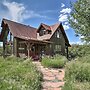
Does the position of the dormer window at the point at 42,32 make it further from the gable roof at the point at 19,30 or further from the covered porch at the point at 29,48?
the covered porch at the point at 29,48

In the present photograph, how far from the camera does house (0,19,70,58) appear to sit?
3081cm

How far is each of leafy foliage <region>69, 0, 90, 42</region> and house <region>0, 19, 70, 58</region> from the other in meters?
13.6

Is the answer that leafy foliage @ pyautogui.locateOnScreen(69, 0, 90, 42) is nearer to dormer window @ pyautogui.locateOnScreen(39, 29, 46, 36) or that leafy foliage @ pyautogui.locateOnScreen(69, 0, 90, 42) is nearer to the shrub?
the shrub

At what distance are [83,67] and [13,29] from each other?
68.6 ft

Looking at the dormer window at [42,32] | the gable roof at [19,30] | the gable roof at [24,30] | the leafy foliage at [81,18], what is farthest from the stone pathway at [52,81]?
the dormer window at [42,32]

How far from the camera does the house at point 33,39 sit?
3081 centimetres

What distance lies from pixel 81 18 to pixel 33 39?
16.4 m

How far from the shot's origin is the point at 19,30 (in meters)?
32.8

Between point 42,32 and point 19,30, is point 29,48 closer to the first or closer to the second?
point 19,30

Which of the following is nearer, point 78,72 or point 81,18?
point 78,72

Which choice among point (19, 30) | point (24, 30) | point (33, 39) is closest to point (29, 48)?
point (33, 39)

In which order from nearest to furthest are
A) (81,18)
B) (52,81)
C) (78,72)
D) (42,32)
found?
(78,72)
(52,81)
(81,18)
(42,32)

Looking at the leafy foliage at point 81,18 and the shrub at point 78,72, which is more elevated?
the leafy foliage at point 81,18

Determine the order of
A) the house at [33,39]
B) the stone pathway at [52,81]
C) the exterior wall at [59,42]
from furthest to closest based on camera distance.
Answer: the exterior wall at [59,42]
the house at [33,39]
the stone pathway at [52,81]
